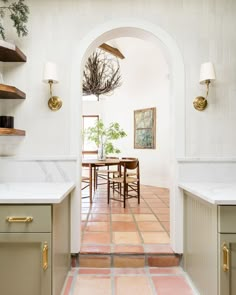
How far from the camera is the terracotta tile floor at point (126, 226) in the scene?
7.04ft

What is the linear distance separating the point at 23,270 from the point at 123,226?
150 cm

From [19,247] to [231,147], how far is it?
1.90m

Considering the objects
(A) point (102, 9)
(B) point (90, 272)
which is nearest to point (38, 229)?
(B) point (90, 272)

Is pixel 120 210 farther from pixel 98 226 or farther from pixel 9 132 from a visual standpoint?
pixel 9 132

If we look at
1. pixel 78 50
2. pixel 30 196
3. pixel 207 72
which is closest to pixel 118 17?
pixel 78 50

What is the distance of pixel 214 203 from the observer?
133 centimetres

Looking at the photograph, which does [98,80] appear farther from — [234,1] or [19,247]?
[19,247]

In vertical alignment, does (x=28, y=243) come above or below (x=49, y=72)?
below

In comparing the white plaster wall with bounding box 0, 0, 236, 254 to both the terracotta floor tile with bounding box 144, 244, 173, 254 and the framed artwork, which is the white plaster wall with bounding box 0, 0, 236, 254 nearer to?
the terracotta floor tile with bounding box 144, 244, 173, 254

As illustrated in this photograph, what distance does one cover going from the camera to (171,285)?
1.79 m

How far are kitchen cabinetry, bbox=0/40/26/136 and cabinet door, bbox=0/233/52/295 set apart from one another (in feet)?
2.89

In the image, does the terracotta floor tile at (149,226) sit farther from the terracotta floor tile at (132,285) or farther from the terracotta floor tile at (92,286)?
the terracotta floor tile at (92,286)

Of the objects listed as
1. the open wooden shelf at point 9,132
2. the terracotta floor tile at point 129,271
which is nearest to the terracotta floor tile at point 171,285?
the terracotta floor tile at point 129,271

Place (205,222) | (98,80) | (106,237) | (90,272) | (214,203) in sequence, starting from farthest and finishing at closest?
(98,80) → (106,237) → (90,272) → (205,222) → (214,203)
